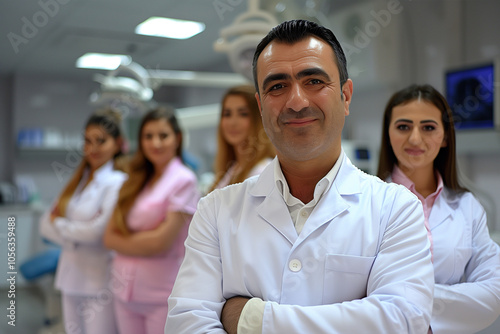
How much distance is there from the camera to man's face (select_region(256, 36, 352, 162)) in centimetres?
92

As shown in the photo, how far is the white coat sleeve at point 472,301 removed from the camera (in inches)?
42.3

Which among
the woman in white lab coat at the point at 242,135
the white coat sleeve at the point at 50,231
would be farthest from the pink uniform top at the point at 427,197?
the white coat sleeve at the point at 50,231

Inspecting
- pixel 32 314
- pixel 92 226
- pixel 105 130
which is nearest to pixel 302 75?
pixel 92 226

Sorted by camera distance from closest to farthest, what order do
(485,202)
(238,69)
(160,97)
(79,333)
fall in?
(238,69)
(79,333)
(485,202)
(160,97)

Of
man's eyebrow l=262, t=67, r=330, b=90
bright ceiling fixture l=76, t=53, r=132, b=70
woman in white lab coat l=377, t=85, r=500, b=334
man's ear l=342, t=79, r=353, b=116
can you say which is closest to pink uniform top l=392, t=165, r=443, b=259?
woman in white lab coat l=377, t=85, r=500, b=334

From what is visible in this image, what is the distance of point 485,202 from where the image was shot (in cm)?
233

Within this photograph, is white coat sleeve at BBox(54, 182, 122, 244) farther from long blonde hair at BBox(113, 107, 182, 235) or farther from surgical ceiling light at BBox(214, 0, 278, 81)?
surgical ceiling light at BBox(214, 0, 278, 81)

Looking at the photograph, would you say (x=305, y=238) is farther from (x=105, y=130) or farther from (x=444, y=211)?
(x=105, y=130)

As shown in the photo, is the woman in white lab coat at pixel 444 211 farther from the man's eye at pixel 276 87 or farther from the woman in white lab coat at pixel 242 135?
the woman in white lab coat at pixel 242 135

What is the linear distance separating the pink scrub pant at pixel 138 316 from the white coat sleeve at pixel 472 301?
43.1 inches

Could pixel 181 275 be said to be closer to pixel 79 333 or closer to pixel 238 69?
pixel 238 69

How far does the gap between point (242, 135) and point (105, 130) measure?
858mm

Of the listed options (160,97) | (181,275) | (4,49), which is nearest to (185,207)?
(181,275)

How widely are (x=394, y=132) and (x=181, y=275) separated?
26.5 inches
